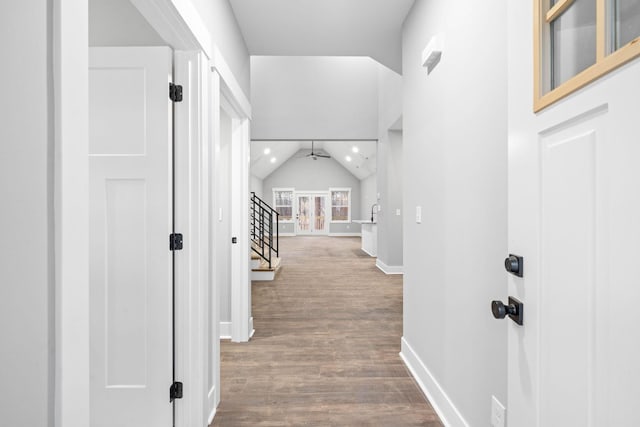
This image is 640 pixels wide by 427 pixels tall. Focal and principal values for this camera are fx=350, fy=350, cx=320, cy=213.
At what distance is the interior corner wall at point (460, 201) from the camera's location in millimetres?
1394

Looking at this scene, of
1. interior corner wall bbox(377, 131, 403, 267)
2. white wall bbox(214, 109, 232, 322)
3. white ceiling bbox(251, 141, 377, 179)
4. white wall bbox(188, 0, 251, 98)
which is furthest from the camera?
white ceiling bbox(251, 141, 377, 179)

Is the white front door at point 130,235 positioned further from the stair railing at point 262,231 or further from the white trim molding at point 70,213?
the stair railing at point 262,231

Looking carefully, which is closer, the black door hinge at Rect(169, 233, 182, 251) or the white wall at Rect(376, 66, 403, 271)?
the black door hinge at Rect(169, 233, 182, 251)

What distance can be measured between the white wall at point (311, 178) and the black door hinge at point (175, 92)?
13.0 m

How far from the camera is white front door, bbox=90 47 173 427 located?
5.54 ft

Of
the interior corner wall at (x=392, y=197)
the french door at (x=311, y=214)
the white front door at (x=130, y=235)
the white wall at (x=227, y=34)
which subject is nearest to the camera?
the white front door at (x=130, y=235)

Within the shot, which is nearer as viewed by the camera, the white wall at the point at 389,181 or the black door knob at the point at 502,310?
the black door knob at the point at 502,310

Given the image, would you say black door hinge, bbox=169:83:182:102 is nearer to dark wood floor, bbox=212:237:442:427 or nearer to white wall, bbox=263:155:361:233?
dark wood floor, bbox=212:237:442:427

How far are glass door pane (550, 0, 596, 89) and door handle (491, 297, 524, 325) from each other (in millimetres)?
571

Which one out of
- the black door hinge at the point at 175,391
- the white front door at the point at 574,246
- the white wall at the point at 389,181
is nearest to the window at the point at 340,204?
the white wall at the point at 389,181

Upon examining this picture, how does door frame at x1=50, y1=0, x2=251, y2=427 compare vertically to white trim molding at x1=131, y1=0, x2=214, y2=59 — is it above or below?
below
